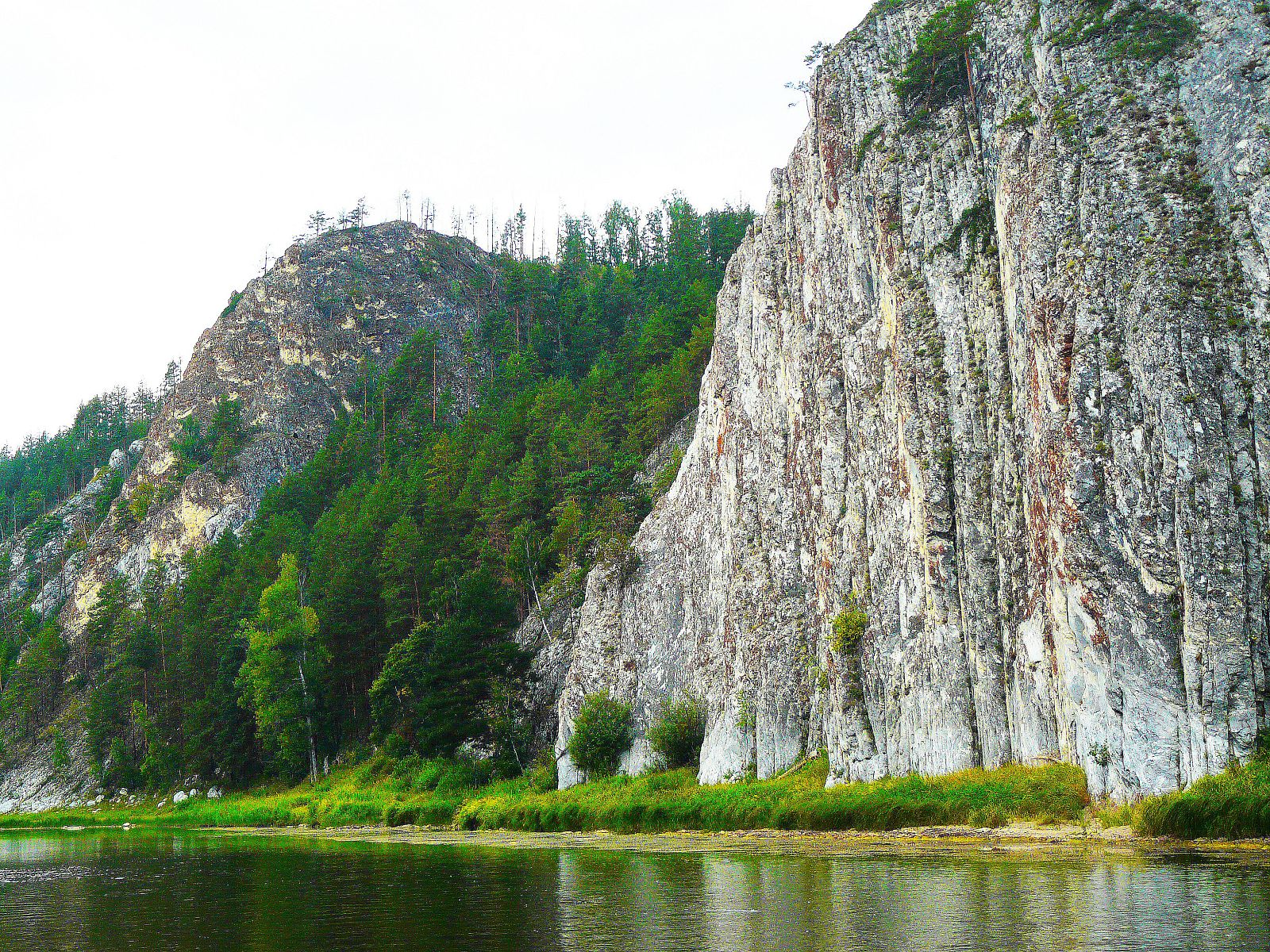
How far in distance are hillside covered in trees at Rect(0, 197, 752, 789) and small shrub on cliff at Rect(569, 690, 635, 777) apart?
321 inches

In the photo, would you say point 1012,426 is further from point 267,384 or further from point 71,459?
point 71,459

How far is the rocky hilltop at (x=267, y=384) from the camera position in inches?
4707

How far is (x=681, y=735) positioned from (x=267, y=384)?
316 feet

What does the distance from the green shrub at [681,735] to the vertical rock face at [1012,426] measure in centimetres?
175

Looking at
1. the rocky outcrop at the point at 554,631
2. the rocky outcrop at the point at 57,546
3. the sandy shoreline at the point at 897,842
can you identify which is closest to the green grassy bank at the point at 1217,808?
the sandy shoreline at the point at 897,842

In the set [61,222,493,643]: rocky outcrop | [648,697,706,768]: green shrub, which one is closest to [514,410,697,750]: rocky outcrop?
[648,697,706,768]: green shrub

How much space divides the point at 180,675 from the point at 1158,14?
90724 mm

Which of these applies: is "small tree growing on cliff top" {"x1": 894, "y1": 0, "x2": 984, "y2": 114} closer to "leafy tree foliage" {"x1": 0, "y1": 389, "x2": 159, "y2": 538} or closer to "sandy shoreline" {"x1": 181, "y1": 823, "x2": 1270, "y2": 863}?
"sandy shoreline" {"x1": 181, "y1": 823, "x2": 1270, "y2": 863}

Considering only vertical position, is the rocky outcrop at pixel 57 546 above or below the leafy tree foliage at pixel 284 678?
above

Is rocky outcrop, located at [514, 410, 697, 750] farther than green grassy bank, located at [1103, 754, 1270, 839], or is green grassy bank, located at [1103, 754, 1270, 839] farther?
rocky outcrop, located at [514, 410, 697, 750]

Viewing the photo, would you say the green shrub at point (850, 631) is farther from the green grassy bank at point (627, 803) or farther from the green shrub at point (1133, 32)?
the green shrub at point (1133, 32)

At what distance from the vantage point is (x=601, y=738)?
53375 millimetres

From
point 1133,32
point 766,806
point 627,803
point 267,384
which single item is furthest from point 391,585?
point 267,384

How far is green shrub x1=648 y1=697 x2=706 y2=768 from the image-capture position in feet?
169
